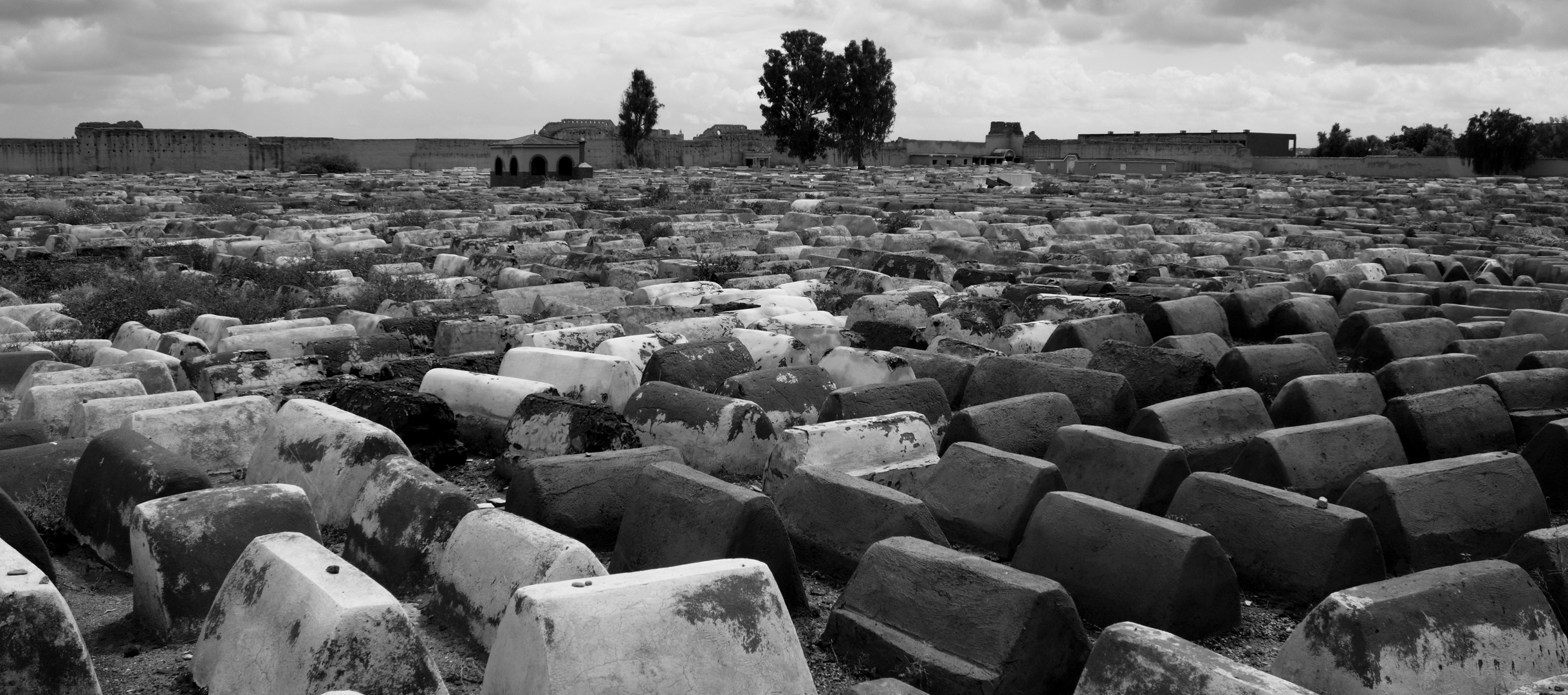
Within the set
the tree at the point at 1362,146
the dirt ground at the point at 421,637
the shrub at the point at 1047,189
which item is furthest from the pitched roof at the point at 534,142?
the tree at the point at 1362,146

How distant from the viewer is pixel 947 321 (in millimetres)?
8266

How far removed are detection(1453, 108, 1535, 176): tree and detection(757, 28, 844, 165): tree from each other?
1110 inches

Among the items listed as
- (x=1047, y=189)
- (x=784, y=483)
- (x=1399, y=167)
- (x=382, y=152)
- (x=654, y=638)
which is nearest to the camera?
(x=654, y=638)

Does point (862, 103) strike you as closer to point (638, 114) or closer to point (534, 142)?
point (638, 114)

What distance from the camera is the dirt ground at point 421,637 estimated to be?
336 centimetres

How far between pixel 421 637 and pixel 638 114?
2043 inches

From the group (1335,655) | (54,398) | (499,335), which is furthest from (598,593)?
(499,335)

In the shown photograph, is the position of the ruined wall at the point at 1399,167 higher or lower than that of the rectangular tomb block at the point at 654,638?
higher

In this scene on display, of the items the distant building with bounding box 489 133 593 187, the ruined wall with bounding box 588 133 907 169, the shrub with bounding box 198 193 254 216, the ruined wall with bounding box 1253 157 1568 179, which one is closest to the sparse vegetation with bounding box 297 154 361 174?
the distant building with bounding box 489 133 593 187

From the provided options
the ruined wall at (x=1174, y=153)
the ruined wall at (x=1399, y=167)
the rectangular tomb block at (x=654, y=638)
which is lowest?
the rectangular tomb block at (x=654, y=638)

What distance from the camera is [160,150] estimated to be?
1614 inches

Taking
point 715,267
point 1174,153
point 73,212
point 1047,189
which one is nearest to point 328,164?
point 73,212

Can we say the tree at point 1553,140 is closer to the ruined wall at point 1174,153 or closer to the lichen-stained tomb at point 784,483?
the ruined wall at point 1174,153

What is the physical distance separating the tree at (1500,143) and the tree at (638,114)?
35878mm
